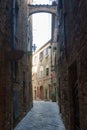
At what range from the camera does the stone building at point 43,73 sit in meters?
35.5

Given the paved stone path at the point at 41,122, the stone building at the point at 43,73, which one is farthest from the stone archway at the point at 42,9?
the stone building at the point at 43,73

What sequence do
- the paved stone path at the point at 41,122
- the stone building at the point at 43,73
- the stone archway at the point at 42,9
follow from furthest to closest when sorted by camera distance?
the stone building at the point at 43,73 → the stone archway at the point at 42,9 → the paved stone path at the point at 41,122

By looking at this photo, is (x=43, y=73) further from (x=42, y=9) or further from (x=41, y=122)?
(x=41, y=122)

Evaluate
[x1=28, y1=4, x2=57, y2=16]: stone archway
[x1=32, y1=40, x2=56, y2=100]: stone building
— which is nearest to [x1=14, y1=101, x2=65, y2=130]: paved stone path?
[x1=28, y1=4, x2=57, y2=16]: stone archway

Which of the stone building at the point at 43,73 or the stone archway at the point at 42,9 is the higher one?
the stone archway at the point at 42,9

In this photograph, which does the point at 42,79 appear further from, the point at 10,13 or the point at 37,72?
the point at 10,13

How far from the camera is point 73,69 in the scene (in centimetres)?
773

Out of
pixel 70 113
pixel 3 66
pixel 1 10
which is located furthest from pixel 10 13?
pixel 70 113

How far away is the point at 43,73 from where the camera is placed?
40.1 metres

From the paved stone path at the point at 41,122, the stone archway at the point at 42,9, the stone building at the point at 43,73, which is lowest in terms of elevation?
the paved stone path at the point at 41,122

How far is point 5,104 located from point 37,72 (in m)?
37.0

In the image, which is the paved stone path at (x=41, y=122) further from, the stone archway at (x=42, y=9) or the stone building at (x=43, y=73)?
the stone building at (x=43, y=73)

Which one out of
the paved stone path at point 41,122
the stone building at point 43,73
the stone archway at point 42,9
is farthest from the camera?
the stone building at point 43,73

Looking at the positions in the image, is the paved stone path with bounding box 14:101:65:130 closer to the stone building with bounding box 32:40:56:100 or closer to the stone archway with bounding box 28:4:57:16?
the stone archway with bounding box 28:4:57:16
